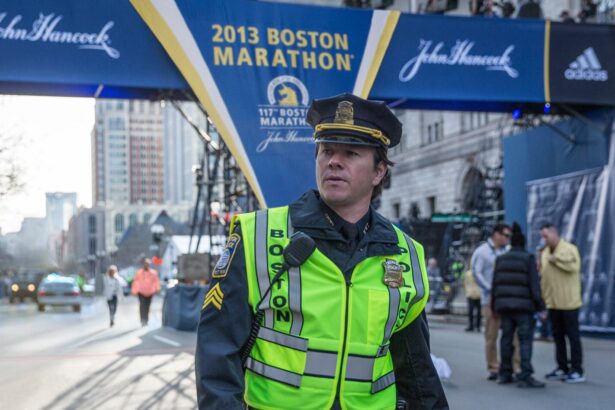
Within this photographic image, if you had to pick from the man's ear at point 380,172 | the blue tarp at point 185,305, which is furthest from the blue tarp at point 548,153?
the man's ear at point 380,172

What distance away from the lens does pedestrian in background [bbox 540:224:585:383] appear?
37.3 feet

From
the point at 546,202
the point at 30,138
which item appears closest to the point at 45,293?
the point at 30,138

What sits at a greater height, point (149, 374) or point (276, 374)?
point (276, 374)

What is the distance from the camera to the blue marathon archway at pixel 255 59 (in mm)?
12203

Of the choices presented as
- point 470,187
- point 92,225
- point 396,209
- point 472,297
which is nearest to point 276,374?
point 472,297

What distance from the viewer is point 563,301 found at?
37.9 ft

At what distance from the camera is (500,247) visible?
42.1ft

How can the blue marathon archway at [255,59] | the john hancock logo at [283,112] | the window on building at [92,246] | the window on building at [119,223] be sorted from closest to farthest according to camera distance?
1. the blue marathon archway at [255,59]
2. the john hancock logo at [283,112]
3. the window on building at [119,223]
4. the window on building at [92,246]

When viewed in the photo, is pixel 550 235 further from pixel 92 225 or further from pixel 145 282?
pixel 92 225

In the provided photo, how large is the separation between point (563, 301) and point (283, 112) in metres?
4.49

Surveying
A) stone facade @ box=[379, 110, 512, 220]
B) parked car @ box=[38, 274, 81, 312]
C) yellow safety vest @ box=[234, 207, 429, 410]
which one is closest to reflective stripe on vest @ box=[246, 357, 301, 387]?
yellow safety vest @ box=[234, 207, 429, 410]

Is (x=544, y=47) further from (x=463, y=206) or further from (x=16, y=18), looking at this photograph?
(x=463, y=206)

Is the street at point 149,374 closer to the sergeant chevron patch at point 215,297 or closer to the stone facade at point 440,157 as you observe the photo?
the sergeant chevron patch at point 215,297

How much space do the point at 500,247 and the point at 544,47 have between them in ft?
12.5
